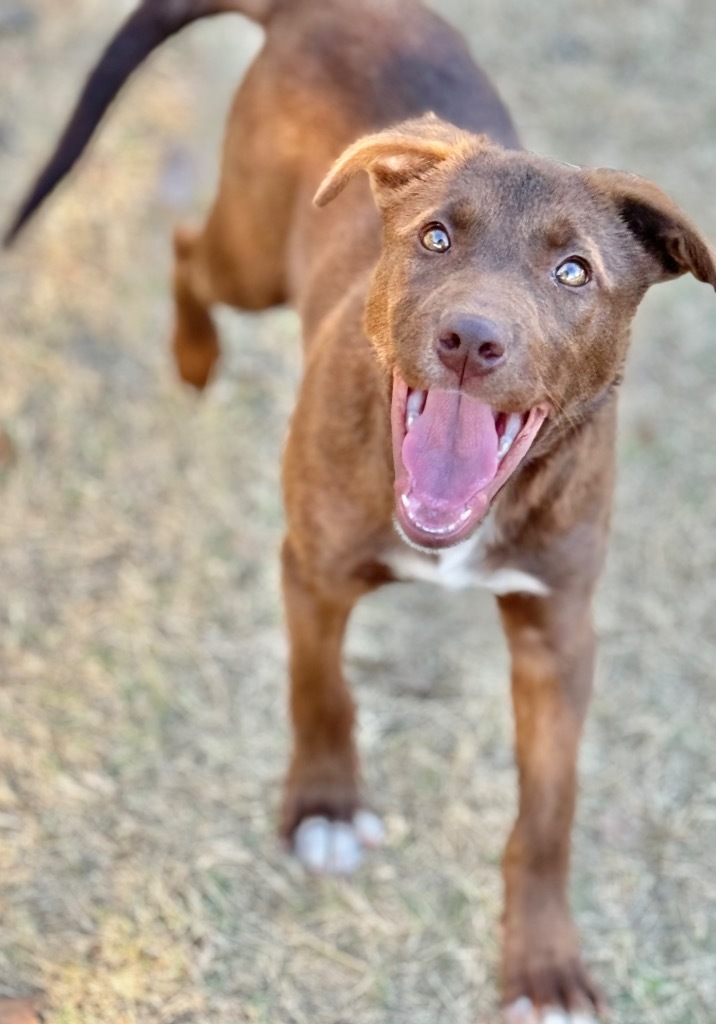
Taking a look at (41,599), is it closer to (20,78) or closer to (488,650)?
(488,650)

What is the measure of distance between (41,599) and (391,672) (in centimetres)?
116

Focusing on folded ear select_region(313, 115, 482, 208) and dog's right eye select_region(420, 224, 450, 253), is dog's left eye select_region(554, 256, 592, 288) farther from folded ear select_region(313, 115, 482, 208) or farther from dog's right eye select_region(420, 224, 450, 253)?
folded ear select_region(313, 115, 482, 208)

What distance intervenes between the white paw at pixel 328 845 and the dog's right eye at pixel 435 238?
176cm

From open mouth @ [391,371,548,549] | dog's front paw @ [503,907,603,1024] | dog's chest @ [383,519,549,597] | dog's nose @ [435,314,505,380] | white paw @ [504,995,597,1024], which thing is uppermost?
dog's nose @ [435,314,505,380]

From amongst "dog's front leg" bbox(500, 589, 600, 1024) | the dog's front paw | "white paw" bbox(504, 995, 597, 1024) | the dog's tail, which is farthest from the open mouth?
the dog's tail

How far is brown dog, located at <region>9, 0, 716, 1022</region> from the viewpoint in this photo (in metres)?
2.74

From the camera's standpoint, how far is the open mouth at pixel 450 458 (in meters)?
2.79

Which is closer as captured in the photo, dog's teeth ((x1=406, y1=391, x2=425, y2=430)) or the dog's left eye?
the dog's left eye

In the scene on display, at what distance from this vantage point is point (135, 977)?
3.46m

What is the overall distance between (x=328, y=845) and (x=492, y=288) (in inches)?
72.0

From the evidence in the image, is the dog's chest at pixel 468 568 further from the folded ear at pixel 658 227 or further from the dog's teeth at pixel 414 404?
the folded ear at pixel 658 227

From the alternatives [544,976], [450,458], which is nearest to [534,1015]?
[544,976]

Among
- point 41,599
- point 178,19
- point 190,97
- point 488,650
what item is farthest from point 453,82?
point 190,97

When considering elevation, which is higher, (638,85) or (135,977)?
(638,85)
